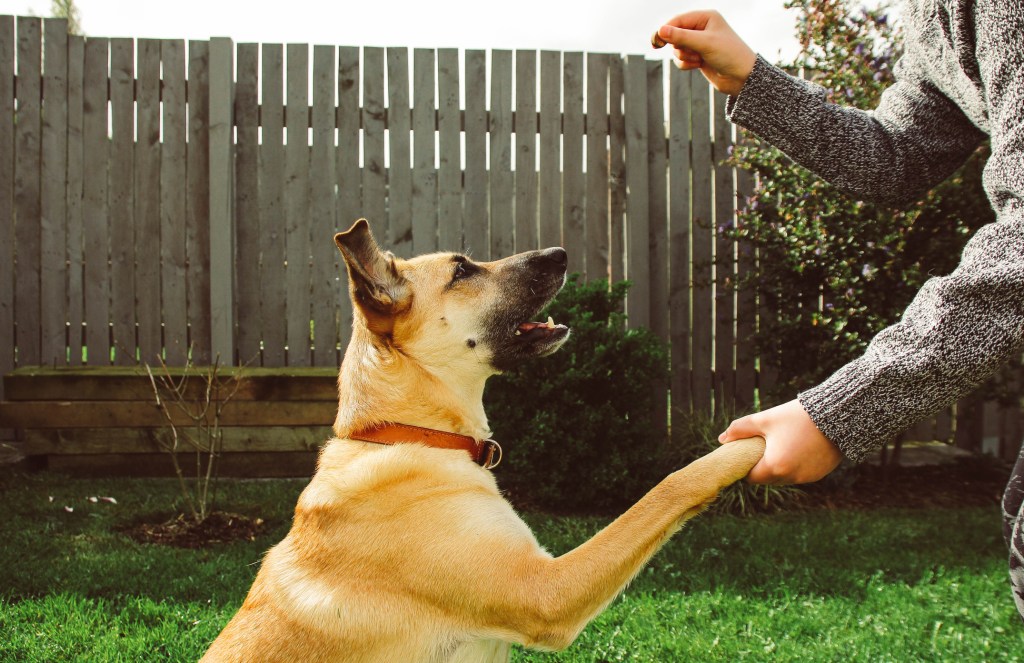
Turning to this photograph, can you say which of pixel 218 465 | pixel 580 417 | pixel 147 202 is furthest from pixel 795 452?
pixel 147 202

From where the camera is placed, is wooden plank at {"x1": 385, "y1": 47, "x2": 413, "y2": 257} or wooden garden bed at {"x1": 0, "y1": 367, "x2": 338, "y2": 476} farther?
wooden plank at {"x1": 385, "y1": 47, "x2": 413, "y2": 257}

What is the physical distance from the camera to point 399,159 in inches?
240

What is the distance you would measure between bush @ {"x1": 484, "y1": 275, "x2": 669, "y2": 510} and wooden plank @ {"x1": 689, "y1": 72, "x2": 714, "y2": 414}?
4.18 ft

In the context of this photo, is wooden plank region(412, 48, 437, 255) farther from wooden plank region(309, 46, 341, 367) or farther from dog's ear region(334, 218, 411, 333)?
dog's ear region(334, 218, 411, 333)

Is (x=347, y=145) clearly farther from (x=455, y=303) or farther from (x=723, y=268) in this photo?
(x=455, y=303)

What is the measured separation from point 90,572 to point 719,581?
3.14m

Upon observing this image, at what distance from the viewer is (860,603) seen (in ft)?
11.3

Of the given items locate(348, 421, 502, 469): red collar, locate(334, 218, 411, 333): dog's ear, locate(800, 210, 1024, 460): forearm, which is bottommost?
locate(348, 421, 502, 469): red collar

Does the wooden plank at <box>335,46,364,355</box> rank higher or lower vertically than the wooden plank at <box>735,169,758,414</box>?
higher

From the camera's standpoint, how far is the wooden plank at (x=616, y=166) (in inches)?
248

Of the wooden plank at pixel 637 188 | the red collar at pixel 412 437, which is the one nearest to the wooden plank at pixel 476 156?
the wooden plank at pixel 637 188

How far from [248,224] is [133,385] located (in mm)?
1571

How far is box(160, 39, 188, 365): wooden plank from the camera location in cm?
605

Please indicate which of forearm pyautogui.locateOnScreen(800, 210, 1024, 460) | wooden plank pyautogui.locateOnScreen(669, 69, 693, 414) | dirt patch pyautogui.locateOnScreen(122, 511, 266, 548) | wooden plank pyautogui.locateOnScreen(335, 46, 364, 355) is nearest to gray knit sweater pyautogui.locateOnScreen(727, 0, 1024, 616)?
forearm pyautogui.locateOnScreen(800, 210, 1024, 460)
